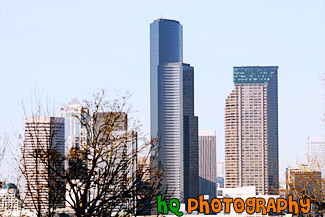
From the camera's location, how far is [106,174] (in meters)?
17.1

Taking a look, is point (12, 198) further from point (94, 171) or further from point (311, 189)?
point (311, 189)

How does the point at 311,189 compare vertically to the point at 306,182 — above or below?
below

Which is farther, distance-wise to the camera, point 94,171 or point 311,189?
point 311,189

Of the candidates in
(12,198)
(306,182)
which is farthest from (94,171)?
(306,182)

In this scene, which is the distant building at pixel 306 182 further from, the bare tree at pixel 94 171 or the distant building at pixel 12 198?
the distant building at pixel 12 198

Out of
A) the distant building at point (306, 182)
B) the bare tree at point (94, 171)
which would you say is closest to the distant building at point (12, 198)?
the bare tree at point (94, 171)

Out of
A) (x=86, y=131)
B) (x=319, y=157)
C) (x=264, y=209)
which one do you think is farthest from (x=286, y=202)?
(x=86, y=131)

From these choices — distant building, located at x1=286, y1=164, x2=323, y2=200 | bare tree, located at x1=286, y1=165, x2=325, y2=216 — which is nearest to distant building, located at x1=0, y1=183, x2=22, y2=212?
bare tree, located at x1=286, y1=165, x2=325, y2=216

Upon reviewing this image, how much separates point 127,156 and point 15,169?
3582mm

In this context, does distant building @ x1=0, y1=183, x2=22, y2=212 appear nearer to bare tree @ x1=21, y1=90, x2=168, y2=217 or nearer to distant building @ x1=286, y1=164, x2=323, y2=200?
bare tree @ x1=21, y1=90, x2=168, y2=217

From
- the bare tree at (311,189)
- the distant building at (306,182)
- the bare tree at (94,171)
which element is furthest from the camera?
the distant building at (306,182)

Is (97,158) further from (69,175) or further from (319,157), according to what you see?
(319,157)

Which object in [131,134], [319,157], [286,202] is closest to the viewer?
[131,134]

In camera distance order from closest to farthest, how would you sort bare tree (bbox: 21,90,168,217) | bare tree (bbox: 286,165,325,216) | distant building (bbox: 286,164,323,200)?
bare tree (bbox: 21,90,168,217) → bare tree (bbox: 286,165,325,216) → distant building (bbox: 286,164,323,200)
